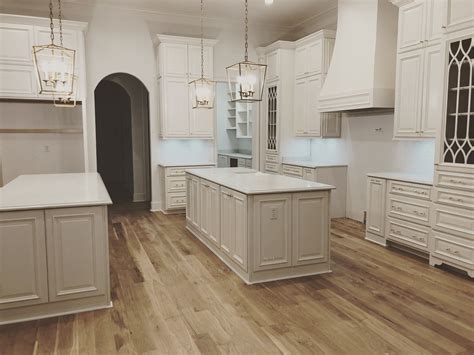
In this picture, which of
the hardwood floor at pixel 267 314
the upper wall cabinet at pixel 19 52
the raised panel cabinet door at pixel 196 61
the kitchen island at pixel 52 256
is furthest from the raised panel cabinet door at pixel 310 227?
the upper wall cabinet at pixel 19 52

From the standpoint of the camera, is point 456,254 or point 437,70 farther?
point 437,70

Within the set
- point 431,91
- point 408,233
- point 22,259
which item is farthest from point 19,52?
Answer: point 408,233

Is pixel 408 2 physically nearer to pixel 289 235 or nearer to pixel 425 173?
pixel 425 173

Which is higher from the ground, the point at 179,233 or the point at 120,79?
the point at 120,79

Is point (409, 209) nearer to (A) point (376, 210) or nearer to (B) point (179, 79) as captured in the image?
(A) point (376, 210)

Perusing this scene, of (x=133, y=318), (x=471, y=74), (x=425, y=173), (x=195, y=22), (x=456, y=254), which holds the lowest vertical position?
(x=133, y=318)

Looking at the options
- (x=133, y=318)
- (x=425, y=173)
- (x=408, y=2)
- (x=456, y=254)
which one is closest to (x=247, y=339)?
(x=133, y=318)

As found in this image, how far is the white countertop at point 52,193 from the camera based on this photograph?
290 cm

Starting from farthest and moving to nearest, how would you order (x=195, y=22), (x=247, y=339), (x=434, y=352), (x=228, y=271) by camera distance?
(x=195, y=22)
(x=228, y=271)
(x=247, y=339)
(x=434, y=352)

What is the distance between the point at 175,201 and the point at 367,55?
3.71 metres

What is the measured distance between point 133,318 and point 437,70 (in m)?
3.77

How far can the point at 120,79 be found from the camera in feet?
25.4

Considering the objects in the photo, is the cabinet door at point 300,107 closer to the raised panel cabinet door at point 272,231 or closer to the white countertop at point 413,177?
the white countertop at point 413,177

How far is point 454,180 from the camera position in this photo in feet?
12.3
